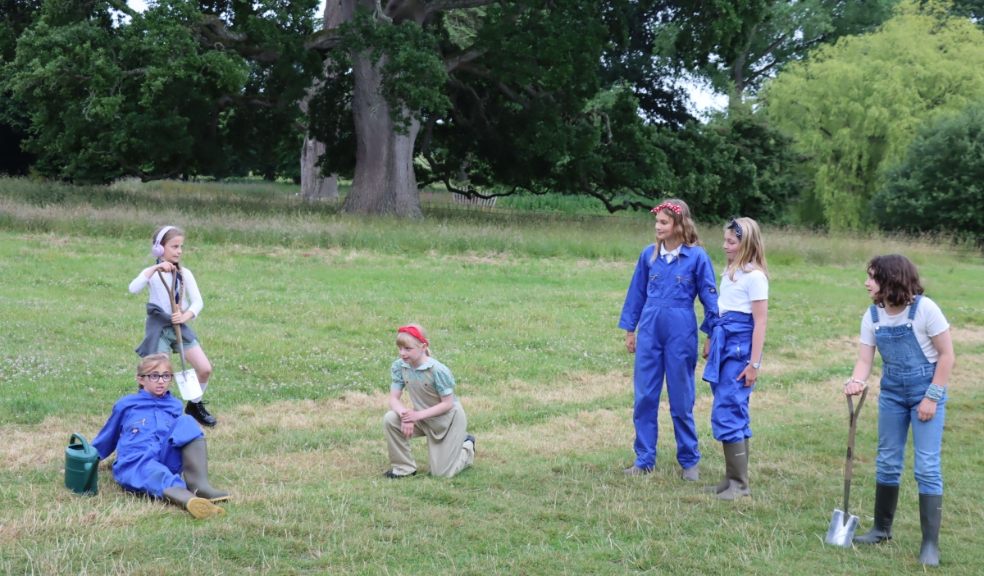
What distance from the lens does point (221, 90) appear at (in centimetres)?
3091

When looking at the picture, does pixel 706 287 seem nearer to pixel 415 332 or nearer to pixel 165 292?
pixel 415 332

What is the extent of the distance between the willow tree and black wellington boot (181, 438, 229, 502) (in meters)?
35.6

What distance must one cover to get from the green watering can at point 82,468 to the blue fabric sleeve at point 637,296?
3729 mm

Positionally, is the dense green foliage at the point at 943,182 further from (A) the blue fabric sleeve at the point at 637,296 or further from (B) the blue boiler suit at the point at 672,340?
(B) the blue boiler suit at the point at 672,340

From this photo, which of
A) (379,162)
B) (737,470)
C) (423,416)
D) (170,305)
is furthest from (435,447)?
(379,162)

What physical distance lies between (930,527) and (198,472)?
14.2ft

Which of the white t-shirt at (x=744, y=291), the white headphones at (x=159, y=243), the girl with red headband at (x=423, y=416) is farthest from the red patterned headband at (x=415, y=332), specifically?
the white headphones at (x=159, y=243)

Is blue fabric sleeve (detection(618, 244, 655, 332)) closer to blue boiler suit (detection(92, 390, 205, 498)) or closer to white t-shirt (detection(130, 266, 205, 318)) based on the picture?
blue boiler suit (detection(92, 390, 205, 498))

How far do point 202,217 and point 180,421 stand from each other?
17.4 meters

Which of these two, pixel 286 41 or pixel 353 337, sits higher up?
pixel 286 41

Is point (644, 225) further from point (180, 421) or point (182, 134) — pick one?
point (180, 421)

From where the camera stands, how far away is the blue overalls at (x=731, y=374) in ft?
23.1

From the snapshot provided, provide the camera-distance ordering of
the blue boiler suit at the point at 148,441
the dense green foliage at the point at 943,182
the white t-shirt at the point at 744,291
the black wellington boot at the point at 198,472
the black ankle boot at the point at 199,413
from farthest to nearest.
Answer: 1. the dense green foliage at the point at 943,182
2. the black ankle boot at the point at 199,413
3. the white t-shirt at the point at 744,291
4. the blue boiler suit at the point at 148,441
5. the black wellington boot at the point at 198,472

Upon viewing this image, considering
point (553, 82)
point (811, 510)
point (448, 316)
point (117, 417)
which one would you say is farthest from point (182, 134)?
point (811, 510)
